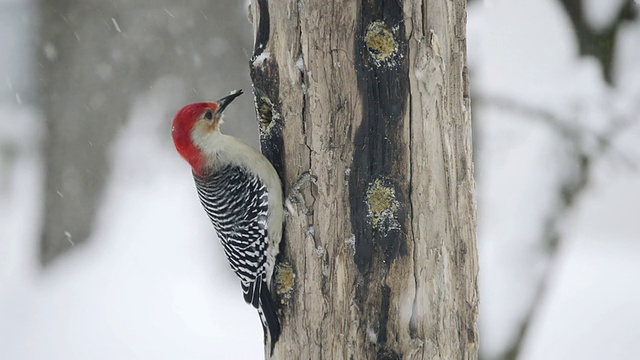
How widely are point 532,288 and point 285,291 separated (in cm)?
338

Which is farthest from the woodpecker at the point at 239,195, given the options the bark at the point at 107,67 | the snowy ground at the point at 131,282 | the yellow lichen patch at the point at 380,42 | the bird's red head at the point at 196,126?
the bark at the point at 107,67

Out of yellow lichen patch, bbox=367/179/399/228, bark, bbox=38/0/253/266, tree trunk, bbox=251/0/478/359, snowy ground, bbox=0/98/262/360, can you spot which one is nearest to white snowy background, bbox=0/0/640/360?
snowy ground, bbox=0/98/262/360

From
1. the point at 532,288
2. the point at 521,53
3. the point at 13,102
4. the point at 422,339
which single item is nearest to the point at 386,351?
the point at 422,339

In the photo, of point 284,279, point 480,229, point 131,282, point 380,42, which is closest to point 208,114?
point 284,279

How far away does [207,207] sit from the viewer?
355 centimetres

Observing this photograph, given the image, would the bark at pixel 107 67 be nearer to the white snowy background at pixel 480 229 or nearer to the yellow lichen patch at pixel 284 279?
the white snowy background at pixel 480 229

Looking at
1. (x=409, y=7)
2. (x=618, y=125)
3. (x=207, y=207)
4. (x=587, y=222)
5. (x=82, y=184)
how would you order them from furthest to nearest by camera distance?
(x=82, y=184)
(x=587, y=222)
(x=618, y=125)
(x=207, y=207)
(x=409, y=7)

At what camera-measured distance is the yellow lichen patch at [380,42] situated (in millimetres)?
2691

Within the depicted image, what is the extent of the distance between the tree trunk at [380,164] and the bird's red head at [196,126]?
0.47m

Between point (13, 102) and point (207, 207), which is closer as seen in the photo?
point (207, 207)

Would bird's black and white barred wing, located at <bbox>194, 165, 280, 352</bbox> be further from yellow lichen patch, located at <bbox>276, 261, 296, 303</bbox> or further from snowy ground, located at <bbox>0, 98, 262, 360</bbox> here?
snowy ground, located at <bbox>0, 98, 262, 360</bbox>

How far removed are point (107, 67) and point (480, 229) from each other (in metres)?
4.85

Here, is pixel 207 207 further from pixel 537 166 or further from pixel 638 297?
pixel 638 297

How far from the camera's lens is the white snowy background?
5.73 metres
